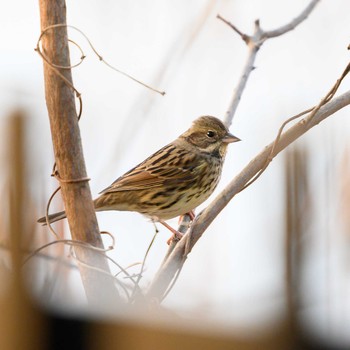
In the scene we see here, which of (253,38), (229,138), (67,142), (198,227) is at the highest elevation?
(253,38)

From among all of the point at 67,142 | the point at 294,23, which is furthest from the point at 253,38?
the point at 67,142

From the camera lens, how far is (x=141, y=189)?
4.10 metres

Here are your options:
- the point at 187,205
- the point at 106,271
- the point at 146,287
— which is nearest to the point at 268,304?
the point at 106,271

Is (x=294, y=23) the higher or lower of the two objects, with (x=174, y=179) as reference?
higher

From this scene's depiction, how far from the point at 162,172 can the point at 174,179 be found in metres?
0.11

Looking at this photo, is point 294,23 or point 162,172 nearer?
point 294,23

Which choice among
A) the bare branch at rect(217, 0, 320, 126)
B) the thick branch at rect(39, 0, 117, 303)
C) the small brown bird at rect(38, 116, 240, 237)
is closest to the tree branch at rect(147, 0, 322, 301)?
the thick branch at rect(39, 0, 117, 303)

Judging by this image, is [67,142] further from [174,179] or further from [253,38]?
[174,179]

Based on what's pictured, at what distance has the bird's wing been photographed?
4105 mm

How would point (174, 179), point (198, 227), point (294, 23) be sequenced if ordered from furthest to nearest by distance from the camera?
point (174, 179)
point (294, 23)
point (198, 227)

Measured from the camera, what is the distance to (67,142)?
213cm

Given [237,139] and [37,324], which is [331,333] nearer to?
[37,324]

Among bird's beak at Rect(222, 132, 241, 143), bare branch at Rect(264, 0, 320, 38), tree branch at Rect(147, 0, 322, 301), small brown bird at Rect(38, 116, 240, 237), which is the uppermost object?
bare branch at Rect(264, 0, 320, 38)

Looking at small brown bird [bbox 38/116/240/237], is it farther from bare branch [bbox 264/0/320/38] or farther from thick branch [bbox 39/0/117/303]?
thick branch [bbox 39/0/117/303]
